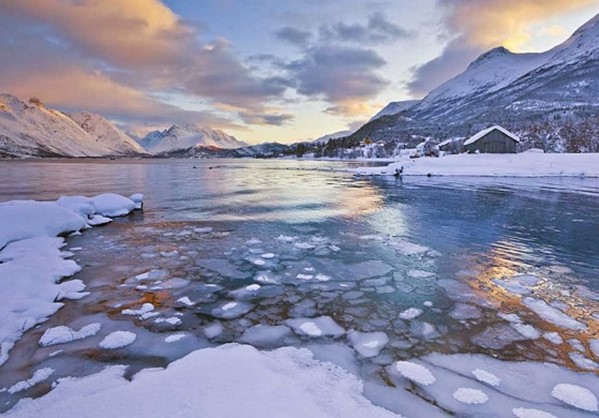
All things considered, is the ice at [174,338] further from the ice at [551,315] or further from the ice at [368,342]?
the ice at [551,315]

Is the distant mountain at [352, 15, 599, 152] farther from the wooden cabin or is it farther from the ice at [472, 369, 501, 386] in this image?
the ice at [472, 369, 501, 386]

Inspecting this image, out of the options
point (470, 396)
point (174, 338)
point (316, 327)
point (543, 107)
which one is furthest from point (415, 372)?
point (543, 107)

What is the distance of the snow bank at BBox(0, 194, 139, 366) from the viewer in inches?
189

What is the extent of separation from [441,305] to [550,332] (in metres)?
1.44

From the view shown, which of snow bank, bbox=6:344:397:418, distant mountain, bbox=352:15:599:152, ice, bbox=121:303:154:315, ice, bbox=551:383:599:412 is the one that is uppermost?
distant mountain, bbox=352:15:599:152

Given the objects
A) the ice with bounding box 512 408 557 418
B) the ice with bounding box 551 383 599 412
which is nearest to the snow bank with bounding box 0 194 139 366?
the ice with bounding box 512 408 557 418

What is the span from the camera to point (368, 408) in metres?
3.11

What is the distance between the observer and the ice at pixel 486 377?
3.58 m

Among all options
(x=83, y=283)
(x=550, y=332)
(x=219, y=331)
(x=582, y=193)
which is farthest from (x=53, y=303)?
(x=582, y=193)

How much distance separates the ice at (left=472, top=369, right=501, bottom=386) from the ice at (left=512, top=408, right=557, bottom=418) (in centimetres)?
38

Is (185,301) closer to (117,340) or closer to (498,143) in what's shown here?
(117,340)

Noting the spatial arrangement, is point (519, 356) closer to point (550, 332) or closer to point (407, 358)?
point (550, 332)

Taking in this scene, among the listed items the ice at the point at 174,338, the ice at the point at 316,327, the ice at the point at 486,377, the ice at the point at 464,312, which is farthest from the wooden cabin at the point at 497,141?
the ice at the point at 174,338

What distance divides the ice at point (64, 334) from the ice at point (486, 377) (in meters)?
4.90
